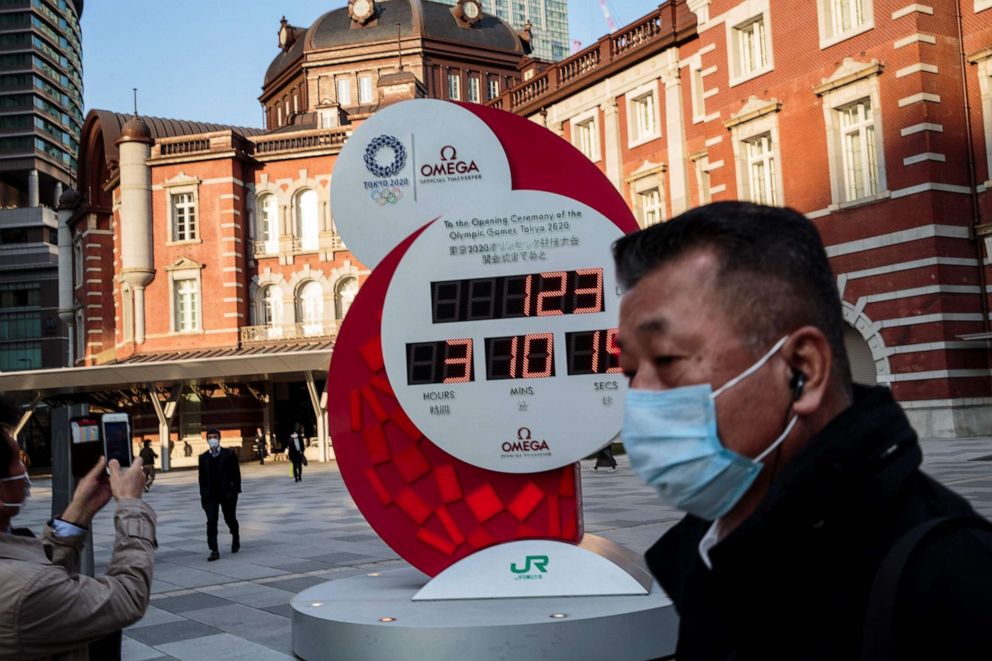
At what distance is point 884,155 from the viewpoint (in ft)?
81.5

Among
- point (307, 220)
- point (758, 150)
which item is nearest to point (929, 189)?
point (758, 150)

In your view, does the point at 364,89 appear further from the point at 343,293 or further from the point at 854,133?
the point at 854,133

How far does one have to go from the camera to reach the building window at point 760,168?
28.1m

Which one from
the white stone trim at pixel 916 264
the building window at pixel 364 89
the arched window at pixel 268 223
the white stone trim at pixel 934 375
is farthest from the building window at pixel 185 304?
the white stone trim at pixel 934 375

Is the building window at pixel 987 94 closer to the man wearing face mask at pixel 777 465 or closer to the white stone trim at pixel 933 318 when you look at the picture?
the white stone trim at pixel 933 318

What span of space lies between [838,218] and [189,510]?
58.7 ft

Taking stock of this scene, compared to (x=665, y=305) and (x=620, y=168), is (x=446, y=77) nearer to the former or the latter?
(x=620, y=168)

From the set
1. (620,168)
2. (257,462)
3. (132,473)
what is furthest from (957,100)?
(257,462)

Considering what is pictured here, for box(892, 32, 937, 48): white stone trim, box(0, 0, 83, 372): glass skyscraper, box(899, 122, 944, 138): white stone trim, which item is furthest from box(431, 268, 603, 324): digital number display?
box(0, 0, 83, 372): glass skyscraper

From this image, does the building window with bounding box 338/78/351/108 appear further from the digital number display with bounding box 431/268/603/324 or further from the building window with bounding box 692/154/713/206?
the digital number display with bounding box 431/268/603/324

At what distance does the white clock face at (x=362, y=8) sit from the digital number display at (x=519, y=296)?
46.6 meters

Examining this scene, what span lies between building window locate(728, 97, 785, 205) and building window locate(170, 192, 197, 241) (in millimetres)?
23957

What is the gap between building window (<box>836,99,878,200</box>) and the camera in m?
25.4

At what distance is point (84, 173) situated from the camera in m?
49.5
